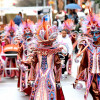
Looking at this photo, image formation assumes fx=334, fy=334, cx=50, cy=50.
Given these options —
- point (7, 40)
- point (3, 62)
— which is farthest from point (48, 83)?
point (7, 40)

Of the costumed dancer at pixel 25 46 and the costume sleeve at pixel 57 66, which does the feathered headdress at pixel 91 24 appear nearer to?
the costume sleeve at pixel 57 66

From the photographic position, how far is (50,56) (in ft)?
22.9

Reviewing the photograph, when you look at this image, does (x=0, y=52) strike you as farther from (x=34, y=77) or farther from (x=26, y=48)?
(x=34, y=77)

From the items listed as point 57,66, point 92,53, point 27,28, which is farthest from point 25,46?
point 92,53

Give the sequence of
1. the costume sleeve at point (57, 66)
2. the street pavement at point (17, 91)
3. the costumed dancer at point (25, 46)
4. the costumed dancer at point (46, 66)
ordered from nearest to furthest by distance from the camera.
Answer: the costumed dancer at point (46, 66)
the costume sleeve at point (57, 66)
the street pavement at point (17, 91)
the costumed dancer at point (25, 46)

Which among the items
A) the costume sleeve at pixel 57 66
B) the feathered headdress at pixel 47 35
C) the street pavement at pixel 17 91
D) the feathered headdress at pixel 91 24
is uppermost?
the feathered headdress at pixel 91 24

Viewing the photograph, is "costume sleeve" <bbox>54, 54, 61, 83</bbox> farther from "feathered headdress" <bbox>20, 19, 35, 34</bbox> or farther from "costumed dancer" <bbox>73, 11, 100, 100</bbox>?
"feathered headdress" <bbox>20, 19, 35, 34</bbox>

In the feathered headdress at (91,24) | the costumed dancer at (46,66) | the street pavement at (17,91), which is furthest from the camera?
the street pavement at (17,91)

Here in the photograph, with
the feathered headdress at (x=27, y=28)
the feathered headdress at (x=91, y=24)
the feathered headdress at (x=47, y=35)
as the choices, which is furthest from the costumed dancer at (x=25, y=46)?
the feathered headdress at (x=47, y=35)

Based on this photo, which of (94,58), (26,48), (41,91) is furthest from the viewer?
(26,48)

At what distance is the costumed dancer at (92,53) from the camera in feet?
23.8

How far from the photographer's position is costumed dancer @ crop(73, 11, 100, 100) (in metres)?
7.25

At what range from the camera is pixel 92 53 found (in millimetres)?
7328

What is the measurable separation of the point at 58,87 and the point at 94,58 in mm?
1048
